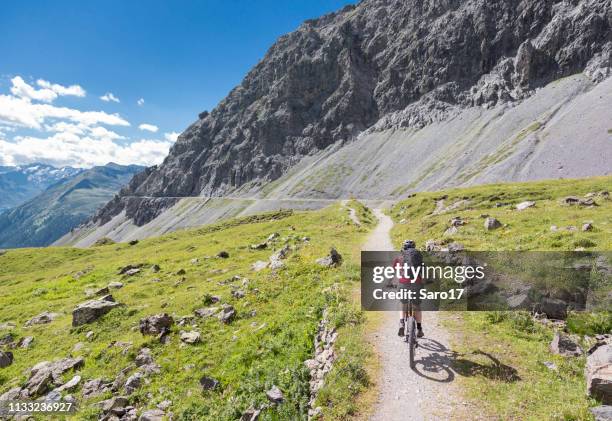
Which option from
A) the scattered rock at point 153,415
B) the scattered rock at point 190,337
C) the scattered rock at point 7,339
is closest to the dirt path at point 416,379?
the scattered rock at point 153,415

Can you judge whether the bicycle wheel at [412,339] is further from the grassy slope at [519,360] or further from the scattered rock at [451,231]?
the scattered rock at [451,231]

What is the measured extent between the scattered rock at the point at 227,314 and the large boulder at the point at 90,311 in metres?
9.63

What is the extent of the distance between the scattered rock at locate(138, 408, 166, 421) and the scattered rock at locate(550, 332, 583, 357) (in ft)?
44.1

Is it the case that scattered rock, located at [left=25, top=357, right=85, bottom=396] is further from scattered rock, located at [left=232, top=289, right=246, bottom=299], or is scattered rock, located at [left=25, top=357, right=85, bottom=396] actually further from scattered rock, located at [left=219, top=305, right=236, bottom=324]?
scattered rock, located at [left=232, top=289, right=246, bottom=299]

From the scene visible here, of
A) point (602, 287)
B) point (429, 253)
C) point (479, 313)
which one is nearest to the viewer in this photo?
point (602, 287)

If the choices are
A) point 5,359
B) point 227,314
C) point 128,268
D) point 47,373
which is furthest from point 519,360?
point 128,268

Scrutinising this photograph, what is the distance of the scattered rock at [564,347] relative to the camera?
11.0 meters

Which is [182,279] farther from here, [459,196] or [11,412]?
[459,196]

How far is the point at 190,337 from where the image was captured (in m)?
17.7

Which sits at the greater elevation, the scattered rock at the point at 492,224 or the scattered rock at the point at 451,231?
the scattered rock at the point at 492,224

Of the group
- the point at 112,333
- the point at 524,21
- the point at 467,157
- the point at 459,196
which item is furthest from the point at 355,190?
the point at 112,333

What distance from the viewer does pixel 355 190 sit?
566 feet

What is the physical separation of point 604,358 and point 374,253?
19296mm

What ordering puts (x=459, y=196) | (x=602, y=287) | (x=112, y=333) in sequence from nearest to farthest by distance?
1. (x=602, y=287)
2. (x=112, y=333)
3. (x=459, y=196)
